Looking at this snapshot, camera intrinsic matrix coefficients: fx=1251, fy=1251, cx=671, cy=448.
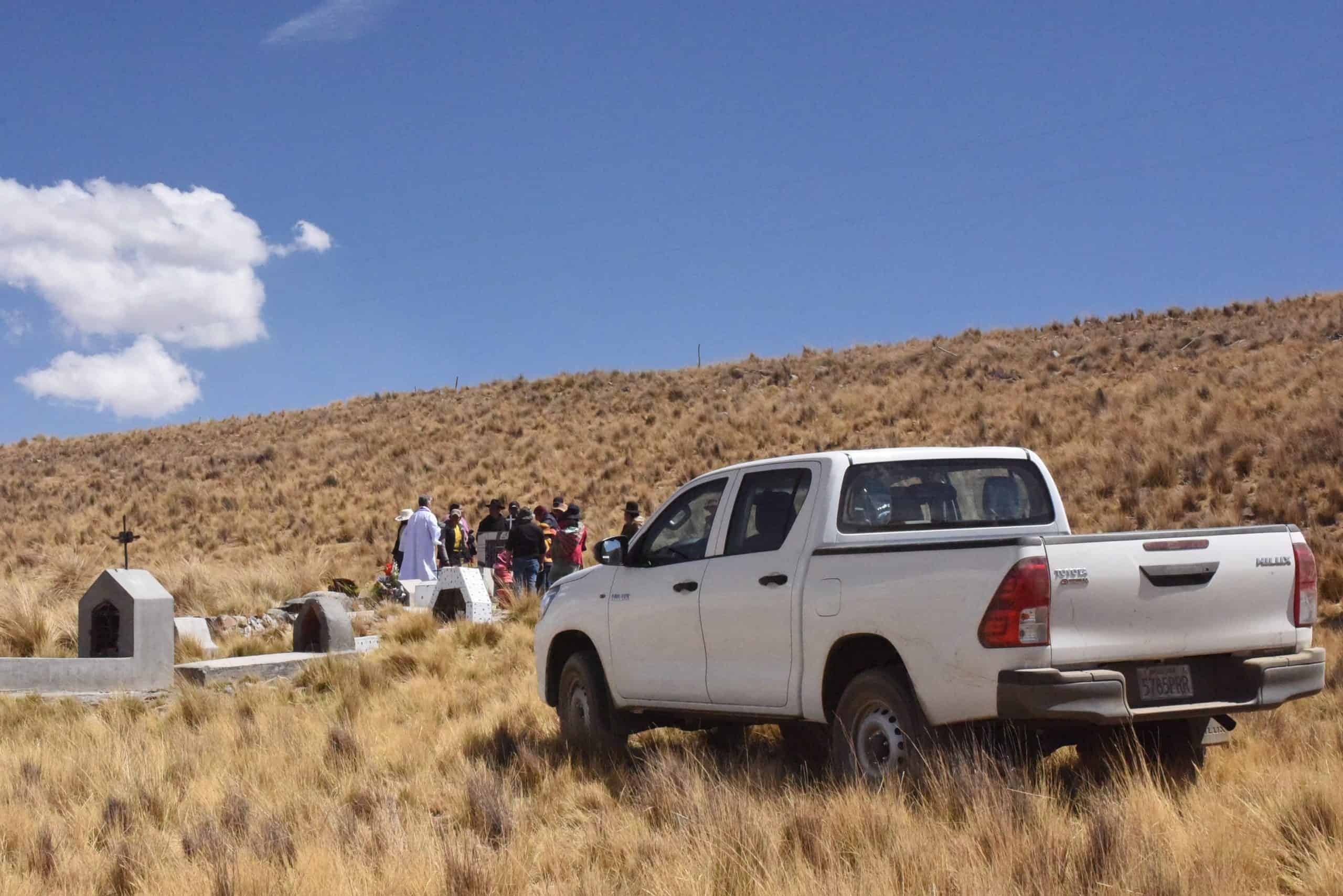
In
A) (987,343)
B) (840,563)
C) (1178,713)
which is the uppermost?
(987,343)

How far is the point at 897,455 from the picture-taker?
7.39 meters

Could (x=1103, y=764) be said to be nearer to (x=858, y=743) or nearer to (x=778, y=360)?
(x=858, y=743)

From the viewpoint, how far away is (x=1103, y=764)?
713cm

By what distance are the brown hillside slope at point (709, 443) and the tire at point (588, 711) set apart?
10933mm

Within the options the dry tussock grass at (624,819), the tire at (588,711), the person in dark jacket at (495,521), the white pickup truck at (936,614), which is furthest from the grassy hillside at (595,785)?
the person in dark jacket at (495,521)

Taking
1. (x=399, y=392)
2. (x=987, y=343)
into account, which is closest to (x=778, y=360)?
(x=987, y=343)

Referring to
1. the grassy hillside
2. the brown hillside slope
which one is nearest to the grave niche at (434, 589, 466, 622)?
the grassy hillside

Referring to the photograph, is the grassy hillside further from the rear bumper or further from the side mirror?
the side mirror

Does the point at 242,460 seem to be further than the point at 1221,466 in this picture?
Yes

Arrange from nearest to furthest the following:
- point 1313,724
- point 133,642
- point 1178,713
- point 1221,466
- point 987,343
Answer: point 1178,713 < point 1313,724 < point 133,642 < point 1221,466 < point 987,343

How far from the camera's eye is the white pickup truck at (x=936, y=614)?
19.3 ft

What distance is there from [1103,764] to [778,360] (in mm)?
46994

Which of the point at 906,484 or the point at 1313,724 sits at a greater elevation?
the point at 906,484

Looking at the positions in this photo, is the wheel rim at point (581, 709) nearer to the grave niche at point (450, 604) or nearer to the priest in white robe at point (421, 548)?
the grave niche at point (450, 604)
